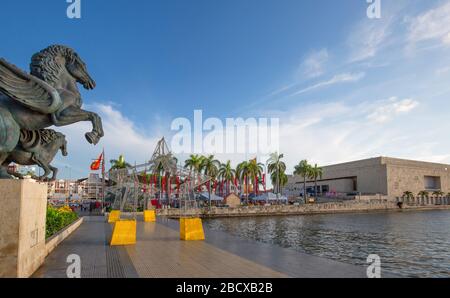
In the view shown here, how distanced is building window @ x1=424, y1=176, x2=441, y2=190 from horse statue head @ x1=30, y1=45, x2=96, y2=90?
4496 inches

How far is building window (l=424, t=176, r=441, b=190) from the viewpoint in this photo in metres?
102

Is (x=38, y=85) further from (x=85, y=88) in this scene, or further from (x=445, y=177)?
(x=445, y=177)

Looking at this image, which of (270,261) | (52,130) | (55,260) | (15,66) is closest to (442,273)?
(270,261)

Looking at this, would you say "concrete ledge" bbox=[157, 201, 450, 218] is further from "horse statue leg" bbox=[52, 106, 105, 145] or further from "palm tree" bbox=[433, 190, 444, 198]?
"horse statue leg" bbox=[52, 106, 105, 145]

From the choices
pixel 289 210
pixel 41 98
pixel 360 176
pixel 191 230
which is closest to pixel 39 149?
pixel 41 98

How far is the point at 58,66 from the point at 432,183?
391 feet

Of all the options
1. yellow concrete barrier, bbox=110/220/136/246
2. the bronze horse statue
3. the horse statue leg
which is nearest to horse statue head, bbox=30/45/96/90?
the horse statue leg

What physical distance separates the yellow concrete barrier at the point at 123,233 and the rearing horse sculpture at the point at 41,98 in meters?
5.48

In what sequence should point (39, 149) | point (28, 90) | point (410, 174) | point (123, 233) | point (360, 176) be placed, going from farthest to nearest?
point (360, 176), point (410, 174), point (123, 233), point (39, 149), point (28, 90)

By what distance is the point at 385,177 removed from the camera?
287 feet

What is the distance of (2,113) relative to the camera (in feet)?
23.3

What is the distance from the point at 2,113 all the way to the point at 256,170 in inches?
2526

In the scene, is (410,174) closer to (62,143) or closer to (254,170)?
(254,170)

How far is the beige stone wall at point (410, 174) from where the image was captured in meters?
88.9
